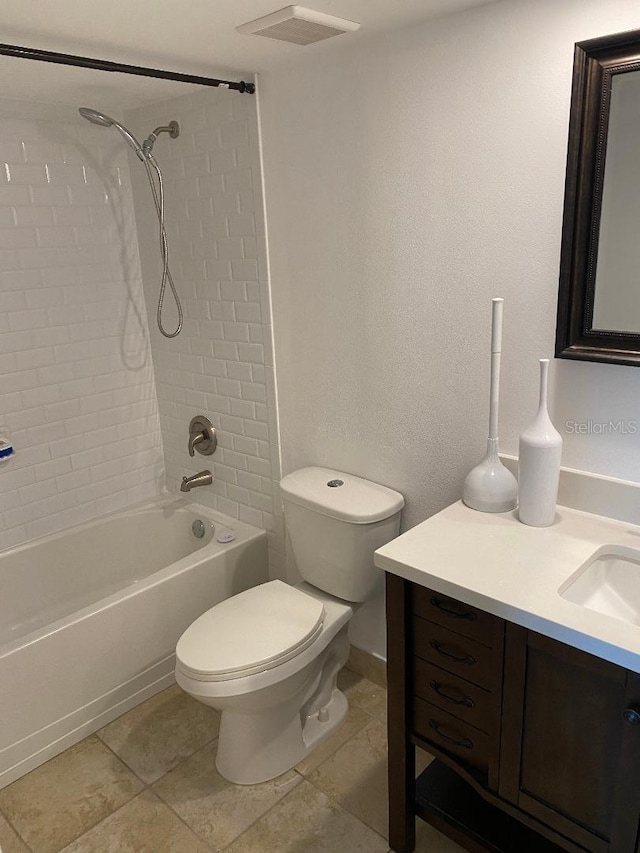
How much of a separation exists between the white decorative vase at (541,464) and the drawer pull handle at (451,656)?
391 millimetres

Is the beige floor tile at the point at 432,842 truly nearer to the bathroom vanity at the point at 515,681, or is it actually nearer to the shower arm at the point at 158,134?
the bathroom vanity at the point at 515,681

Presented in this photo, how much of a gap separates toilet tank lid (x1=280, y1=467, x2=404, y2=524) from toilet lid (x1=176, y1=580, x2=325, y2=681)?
0.99 feet

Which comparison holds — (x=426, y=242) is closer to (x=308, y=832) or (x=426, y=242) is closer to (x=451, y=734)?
(x=451, y=734)

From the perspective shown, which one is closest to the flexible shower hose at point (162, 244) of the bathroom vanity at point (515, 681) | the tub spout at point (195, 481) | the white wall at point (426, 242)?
the white wall at point (426, 242)

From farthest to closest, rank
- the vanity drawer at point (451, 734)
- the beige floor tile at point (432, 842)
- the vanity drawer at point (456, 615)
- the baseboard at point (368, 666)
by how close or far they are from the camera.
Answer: the baseboard at point (368, 666)
the beige floor tile at point (432, 842)
the vanity drawer at point (451, 734)
the vanity drawer at point (456, 615)

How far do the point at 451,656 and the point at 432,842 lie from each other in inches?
26.6

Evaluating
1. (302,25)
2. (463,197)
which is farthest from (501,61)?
(302,25)

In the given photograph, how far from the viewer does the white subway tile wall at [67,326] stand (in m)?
2.51

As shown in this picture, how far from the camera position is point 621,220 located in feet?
4.99

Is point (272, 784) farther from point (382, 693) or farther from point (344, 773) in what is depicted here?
point (382, 693)

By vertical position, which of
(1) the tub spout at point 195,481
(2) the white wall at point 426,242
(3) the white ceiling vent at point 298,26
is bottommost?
(1) the tub spout at point 195,481

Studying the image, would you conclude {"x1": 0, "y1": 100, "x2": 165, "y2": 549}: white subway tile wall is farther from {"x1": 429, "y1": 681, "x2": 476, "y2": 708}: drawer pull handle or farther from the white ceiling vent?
{"x1": 429, "y1": 681, "x2": 476, "y2": 708}: drawer pull handle

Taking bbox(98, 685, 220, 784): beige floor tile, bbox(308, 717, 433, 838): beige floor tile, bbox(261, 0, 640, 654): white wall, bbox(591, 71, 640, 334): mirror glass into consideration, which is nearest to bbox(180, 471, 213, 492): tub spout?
bbox(261, 0, 640, 654): white wall

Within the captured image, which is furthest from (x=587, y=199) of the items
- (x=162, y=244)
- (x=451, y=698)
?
(x=162, y=244)
